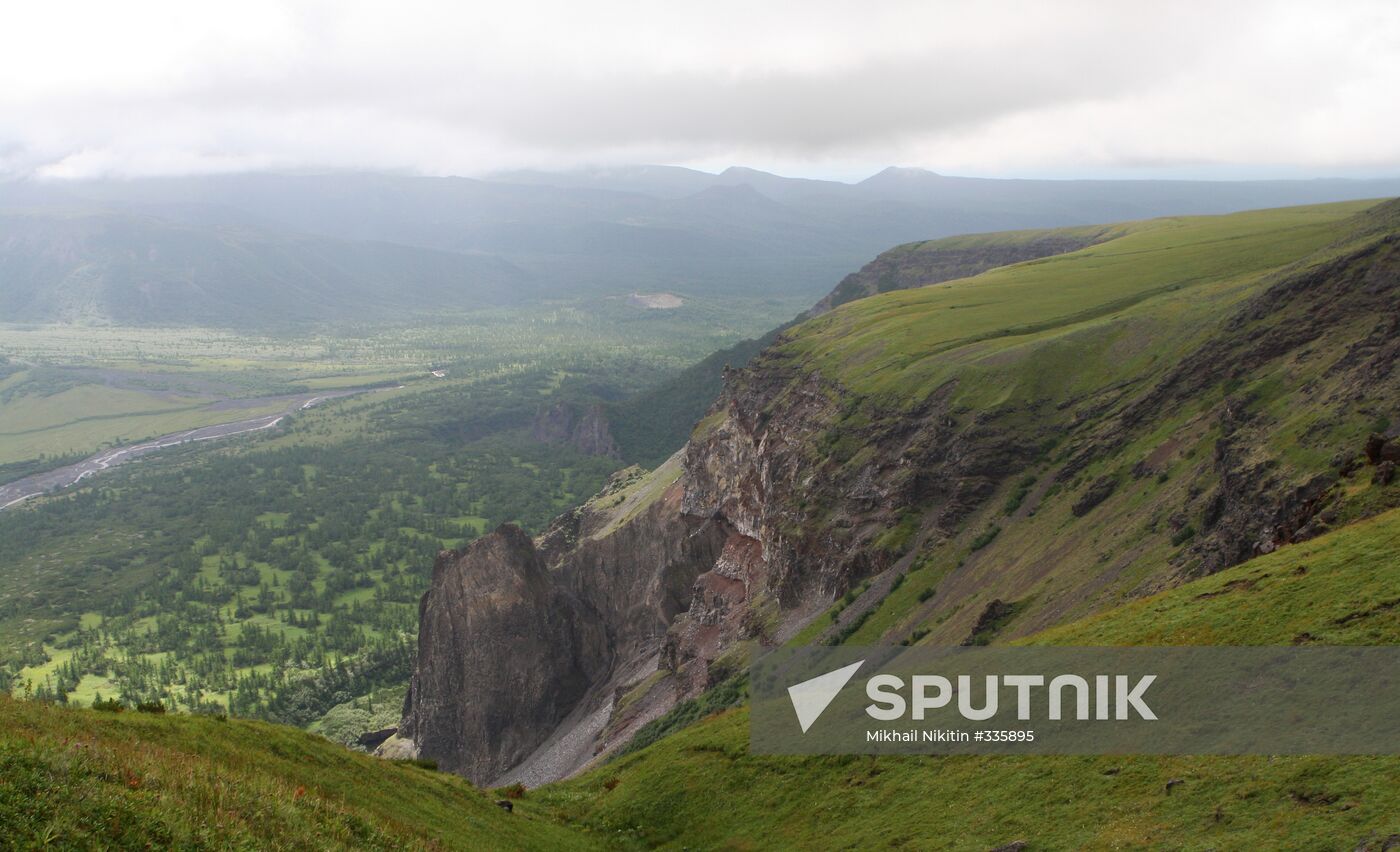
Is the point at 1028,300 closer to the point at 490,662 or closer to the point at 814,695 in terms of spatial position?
the point at 490,662

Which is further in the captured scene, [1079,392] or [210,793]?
[1079,392]

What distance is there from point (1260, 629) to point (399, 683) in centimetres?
9673

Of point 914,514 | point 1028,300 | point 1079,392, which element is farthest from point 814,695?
point 1028,300

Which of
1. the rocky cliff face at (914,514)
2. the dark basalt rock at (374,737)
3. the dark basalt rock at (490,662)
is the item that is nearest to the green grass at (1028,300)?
the rocky cliff face at (914,514)

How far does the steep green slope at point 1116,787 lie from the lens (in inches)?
715

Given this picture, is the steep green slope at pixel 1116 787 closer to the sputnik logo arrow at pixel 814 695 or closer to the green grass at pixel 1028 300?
the sputnik logo arrow at pixel 814 695

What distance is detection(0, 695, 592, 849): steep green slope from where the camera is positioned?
14.0m

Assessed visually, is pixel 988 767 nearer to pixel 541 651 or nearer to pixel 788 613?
pixel 788 613
